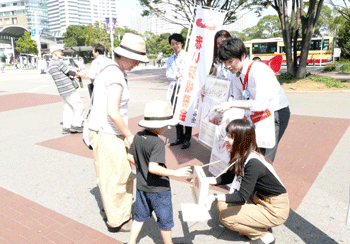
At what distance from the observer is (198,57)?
382 cm

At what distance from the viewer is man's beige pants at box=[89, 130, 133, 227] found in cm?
248

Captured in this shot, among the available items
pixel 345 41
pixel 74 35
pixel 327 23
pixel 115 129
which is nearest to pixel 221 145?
pixel 115 129

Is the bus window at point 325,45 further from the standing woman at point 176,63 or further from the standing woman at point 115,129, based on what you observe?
the standing woman at point 115,129

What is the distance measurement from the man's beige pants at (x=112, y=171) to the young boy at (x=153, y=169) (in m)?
0.31

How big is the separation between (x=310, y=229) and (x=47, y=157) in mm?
3909

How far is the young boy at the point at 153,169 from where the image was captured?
6.77 ft

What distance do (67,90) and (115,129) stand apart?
3788 mm

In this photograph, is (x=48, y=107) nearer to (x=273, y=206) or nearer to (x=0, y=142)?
(x=0, y=142)

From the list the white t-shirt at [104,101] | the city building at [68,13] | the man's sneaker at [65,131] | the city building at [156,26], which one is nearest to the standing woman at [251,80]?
the white t-shirt at [104,101]

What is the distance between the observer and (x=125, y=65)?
2432 mm

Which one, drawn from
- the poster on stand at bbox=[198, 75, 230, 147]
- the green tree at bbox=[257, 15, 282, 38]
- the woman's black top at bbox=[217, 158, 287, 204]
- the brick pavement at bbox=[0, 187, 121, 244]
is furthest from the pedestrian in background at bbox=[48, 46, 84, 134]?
the green tree at bbox=[257, 15, 282, 38]

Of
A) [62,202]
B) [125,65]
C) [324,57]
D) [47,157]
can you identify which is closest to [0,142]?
[47,157]

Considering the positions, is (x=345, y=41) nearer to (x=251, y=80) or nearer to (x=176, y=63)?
(x=176, y=63)

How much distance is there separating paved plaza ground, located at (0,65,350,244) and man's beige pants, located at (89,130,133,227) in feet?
0.87
